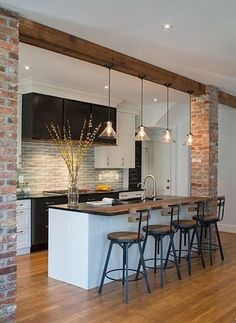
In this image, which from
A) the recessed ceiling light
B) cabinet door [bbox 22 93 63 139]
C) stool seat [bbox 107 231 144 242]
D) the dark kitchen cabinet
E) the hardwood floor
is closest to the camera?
the hardwood floor

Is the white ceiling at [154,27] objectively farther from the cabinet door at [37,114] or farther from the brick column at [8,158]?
the cabinet door at [37,114]

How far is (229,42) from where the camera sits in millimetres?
3924

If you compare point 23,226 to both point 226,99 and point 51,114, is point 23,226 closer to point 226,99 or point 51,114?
point 51,114

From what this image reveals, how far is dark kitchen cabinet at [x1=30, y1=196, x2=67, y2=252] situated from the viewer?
5.83 metres

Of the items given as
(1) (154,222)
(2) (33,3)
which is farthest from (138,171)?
(2) (33,3)

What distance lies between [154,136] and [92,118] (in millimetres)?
2504

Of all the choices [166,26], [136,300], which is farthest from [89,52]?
[136,300]

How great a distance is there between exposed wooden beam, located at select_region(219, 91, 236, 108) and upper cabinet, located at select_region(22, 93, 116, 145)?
240 centimetres

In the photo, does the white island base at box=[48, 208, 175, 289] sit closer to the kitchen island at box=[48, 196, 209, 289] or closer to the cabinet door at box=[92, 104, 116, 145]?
the kitchen island at box=[48, 196, 209, 289]

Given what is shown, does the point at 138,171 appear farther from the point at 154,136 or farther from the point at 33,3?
the point at 33,3

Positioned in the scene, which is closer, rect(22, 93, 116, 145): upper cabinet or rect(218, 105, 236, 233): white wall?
rect(22, 93, 116, 145): upper cabinet

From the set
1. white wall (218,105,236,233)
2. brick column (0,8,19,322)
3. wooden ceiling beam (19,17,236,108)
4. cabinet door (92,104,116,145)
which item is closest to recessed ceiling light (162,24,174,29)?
wooden ceiling beam (19,17,236,108)

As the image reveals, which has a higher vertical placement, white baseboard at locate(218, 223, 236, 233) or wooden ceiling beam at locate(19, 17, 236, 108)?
wooden ceiling beam at locate(19, 17, 236, 108)

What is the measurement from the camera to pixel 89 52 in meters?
4.05
